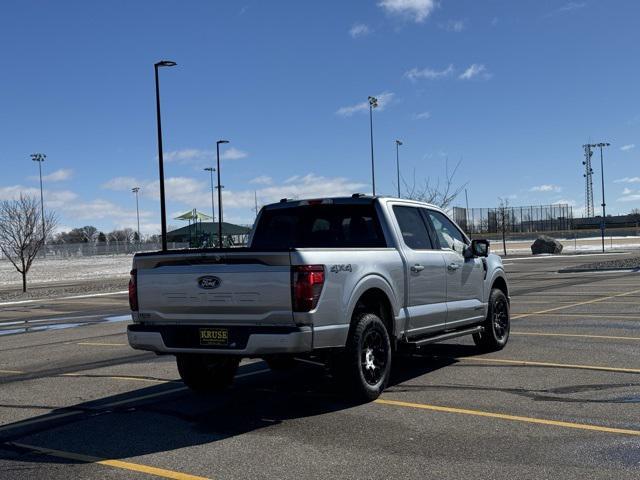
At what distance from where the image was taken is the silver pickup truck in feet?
19.9

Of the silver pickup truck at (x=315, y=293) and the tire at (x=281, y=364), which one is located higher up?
the silver pickup truck at (x=315, y=293)

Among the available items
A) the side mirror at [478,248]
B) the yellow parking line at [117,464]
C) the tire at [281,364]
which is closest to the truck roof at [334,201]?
the side mirror at [478,248]

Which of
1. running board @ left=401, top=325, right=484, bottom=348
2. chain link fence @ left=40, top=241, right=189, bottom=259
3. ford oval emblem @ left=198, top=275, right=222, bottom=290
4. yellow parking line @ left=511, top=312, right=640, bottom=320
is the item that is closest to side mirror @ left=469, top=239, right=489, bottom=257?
running board @ left=401, top=325, right=484, bottom=348

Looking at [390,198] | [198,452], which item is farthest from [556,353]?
[198,452]

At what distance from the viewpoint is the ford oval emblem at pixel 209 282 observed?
6332 mm

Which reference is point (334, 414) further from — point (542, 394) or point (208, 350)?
point (542, 394)

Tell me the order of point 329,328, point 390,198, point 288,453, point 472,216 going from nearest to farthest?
point 288,453
point 329,328
point 390,198
point 472,216

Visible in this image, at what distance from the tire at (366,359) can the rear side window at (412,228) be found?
1284 mm

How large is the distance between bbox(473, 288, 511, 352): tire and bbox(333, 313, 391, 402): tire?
8.96ft

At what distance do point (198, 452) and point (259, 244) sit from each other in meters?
3.44

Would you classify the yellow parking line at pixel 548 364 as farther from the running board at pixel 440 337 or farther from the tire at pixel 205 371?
the tire at pixel 205 371

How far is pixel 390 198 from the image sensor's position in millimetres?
7938

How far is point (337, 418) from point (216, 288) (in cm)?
159

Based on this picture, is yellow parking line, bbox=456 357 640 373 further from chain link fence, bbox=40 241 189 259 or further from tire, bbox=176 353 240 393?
chain link fence, bbox=40 241 189 259
